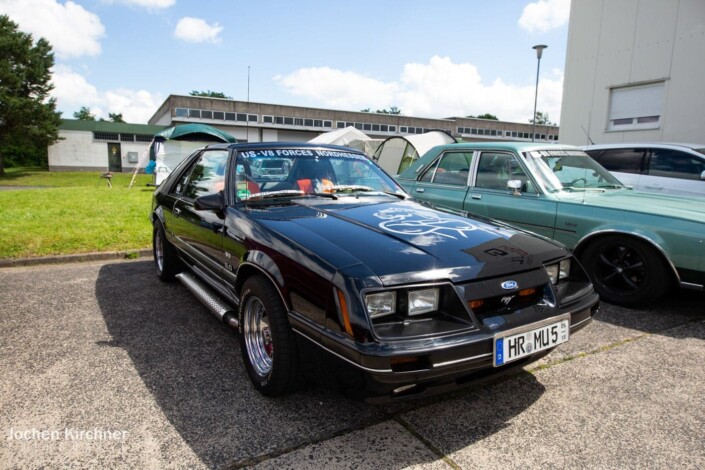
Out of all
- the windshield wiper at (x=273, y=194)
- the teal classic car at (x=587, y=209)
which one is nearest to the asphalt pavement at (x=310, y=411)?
the teal classic car at (x=587, y=209)

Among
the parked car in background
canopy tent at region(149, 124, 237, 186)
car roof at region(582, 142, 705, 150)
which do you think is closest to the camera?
the parked car in background

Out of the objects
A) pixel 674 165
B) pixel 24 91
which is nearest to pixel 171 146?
pixel 674 165

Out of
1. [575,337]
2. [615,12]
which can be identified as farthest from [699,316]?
[615,12]

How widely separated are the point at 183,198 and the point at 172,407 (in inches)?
86.8

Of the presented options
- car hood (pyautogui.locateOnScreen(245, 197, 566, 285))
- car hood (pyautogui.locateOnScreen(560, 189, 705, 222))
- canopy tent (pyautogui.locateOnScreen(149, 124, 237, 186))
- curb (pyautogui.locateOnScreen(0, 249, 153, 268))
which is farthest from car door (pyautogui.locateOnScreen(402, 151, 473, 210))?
canopy tent (pyautogui.locateOnScreen(149, 124, 237, 186))

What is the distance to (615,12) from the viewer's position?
11109 millimetres

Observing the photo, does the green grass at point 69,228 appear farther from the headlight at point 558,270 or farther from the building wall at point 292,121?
the building wall at point 292,121

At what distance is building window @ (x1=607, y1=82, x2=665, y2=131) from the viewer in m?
10.5

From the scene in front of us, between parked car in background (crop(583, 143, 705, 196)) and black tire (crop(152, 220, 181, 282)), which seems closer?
black tire (crop(152, 220, 181, 282))

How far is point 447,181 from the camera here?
5633 mm

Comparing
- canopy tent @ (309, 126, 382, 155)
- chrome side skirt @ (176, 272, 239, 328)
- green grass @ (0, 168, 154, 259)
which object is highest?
canopy tent @ (309, 126, 382, 155)

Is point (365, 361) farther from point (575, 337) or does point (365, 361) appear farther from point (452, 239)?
point (575, 337)

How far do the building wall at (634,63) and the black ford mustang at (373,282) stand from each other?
31.3 feet

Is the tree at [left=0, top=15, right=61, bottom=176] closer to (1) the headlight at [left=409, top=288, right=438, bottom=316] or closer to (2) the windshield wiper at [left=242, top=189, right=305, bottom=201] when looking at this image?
(2) the windshield wiper at [left=242, top=189, right=305, bottom=201]
